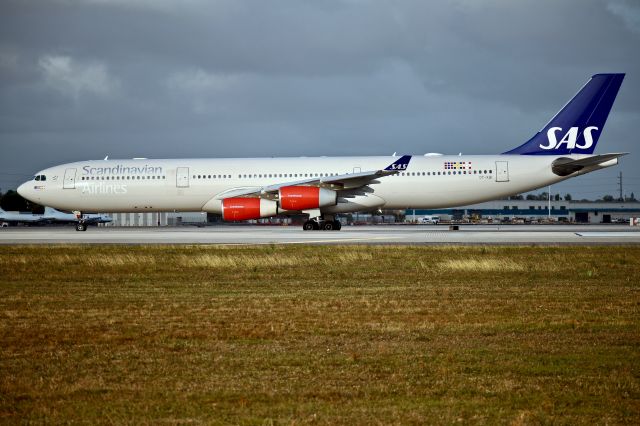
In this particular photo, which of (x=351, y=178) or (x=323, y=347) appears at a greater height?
(x=351, y=178)

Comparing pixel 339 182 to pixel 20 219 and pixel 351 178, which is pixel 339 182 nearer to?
pixel 351 178

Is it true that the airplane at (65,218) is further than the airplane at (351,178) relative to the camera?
Yes

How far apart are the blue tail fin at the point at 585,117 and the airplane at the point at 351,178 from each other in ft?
0.17

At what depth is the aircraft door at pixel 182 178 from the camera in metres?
39.6

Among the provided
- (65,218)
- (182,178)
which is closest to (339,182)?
(182,178)

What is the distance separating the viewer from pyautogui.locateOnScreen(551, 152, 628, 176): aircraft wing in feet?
116

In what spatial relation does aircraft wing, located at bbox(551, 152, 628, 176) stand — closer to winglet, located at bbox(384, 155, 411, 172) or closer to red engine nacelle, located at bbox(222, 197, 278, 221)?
winglet, located at bbox(384, 155, 411, 172)

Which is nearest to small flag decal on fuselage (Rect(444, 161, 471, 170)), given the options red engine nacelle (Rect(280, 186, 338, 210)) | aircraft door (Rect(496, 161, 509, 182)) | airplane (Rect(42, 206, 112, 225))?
aircraft door (Rect(496, 161, 509, 182))

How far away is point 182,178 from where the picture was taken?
3962 cm

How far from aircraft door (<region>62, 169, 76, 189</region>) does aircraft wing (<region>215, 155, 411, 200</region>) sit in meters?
8.72

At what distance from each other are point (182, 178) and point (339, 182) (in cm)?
876

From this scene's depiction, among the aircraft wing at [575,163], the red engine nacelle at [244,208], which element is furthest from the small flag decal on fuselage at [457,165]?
the red engine nacelle at [244,208]

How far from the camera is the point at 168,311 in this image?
37.6 feet

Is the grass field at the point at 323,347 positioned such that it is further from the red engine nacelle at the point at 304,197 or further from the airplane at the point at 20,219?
the airplane at the point at 20,219
